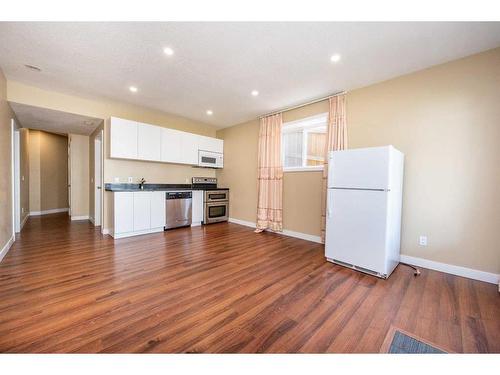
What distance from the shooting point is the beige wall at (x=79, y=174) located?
560 centimetres

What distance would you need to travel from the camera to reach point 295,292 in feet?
6.64

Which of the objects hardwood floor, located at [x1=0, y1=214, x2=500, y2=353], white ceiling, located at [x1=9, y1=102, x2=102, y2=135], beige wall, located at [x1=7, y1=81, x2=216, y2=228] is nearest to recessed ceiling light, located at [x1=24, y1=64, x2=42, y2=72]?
beige wall, located at [x1=7, y1=81, x2=216, y2=228]

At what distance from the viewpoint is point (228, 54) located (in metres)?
2.43

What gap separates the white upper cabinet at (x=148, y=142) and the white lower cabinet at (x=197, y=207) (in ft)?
3.91

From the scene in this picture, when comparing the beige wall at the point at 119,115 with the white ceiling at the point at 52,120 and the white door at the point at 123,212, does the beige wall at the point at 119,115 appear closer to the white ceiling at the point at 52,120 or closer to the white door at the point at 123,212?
the white ceiling at the point at 52,120

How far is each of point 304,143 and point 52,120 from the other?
524cm

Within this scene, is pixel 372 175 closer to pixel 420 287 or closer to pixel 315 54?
pixel 420 287

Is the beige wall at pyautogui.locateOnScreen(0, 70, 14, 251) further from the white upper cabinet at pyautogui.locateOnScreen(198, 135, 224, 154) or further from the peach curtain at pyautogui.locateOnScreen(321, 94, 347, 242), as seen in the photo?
the peach curtain at pyautogui.locateOnScreen(321, 94, 347, 242)

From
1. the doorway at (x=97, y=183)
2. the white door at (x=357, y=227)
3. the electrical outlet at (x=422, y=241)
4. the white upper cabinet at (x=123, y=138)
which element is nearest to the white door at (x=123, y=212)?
the white upper cabinet at (x=123, y=138)

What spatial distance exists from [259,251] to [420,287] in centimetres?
200

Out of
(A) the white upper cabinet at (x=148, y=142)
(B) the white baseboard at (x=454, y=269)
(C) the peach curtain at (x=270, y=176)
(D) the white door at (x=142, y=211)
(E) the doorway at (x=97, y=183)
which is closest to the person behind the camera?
(B) the white baseboard at (x=454, y=269)

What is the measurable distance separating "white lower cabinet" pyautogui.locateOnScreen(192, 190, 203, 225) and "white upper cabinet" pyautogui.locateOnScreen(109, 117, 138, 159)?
1551 millimetres

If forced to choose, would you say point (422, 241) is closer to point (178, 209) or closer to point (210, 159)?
point (178, 209)
